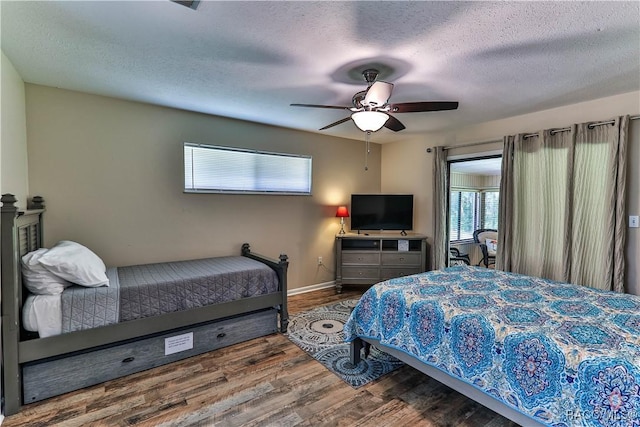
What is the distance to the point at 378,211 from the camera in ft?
Answer: 15.7

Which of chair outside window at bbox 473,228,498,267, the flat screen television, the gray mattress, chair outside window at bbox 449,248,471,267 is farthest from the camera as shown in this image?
chair outside window at bbox 473,228,498,267

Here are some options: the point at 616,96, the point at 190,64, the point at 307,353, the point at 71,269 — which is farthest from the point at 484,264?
the point at 71,269

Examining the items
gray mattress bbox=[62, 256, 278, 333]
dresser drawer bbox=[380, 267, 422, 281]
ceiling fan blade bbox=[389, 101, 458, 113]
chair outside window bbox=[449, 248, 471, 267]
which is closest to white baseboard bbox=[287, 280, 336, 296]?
dresser drawer bbox=[380, 267, 422, 281]

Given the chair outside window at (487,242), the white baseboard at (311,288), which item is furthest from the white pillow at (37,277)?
the chair outside window at (487,242)

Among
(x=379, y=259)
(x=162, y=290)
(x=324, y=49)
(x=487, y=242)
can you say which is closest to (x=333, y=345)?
(x=162, y=290)

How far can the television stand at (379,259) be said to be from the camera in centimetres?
452

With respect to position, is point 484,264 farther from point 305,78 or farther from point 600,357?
point 305,78

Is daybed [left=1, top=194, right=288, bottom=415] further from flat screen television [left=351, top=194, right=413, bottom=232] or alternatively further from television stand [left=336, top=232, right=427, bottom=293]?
flat screen television [left=351, top=194, right=413, bottom=232]

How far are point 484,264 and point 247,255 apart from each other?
4310mm

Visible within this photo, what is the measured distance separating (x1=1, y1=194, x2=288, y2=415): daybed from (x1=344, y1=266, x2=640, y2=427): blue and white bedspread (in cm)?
111

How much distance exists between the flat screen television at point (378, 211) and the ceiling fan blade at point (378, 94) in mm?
2576

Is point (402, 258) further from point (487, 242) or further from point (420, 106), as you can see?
point (420, 106)

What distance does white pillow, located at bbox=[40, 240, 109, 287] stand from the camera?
2146 mm

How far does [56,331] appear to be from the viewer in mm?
2104
